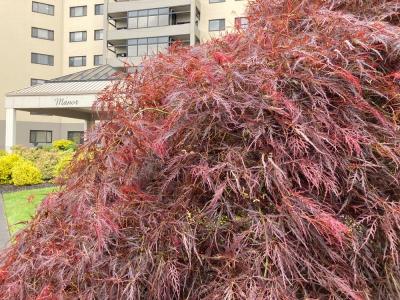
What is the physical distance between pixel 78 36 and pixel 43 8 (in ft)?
13.2

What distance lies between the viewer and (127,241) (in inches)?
90.6

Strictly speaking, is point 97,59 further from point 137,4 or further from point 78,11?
point 137,4

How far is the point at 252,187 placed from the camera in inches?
85.4

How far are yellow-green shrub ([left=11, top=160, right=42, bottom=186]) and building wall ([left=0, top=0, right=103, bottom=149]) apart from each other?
1190 inches

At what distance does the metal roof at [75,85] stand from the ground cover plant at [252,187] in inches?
785

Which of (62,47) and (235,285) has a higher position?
(62,47)

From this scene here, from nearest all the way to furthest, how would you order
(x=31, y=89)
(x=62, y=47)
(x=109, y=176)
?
(x=109, y=176) < (x=31, y=89) < (x=62, y=47)

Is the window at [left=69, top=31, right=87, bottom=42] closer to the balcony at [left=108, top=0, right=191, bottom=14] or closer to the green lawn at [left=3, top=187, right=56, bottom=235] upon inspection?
Answer: the balcony at [left=108, top=0, right=191, bottom=14]

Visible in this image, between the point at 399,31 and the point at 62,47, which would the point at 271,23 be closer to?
the point at 399,31

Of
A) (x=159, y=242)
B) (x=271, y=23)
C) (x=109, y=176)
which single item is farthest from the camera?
(x=271, y=23)

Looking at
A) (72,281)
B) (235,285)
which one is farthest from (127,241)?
(235,285)

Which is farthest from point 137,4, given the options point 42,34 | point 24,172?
point 24,172

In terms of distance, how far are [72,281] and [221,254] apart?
30.4 inches

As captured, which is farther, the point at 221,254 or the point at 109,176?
the point at 109,176
